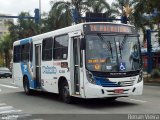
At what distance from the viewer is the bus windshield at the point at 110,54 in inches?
538

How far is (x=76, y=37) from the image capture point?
14547mm

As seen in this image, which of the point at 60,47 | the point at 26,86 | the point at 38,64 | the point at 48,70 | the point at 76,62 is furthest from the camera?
the point at 26,86

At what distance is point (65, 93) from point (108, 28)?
3094 mm

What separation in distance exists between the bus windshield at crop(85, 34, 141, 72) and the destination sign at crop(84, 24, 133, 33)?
8.3 inches

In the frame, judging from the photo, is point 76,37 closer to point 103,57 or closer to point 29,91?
point 103,57

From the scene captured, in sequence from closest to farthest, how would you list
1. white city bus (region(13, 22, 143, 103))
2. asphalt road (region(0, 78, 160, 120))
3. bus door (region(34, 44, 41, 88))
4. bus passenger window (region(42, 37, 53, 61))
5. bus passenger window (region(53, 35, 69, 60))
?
asphalt road (region(0, 78, 160, 120)) → white city bus (region(13, 22, 143, 103)) → bus passenger window (region(53, 35, 69, 60)) → bus passenger window (region(42, 37, 53, 61)) → bus door (region(34, 44, 41, 88))

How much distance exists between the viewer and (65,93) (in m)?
15.4

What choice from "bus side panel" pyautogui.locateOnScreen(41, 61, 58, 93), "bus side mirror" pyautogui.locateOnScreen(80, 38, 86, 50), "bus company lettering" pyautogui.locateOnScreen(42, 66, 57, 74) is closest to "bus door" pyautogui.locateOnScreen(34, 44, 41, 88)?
"bus side panel" pyautogui.locateOnScreen(41, 61, 58, 93)

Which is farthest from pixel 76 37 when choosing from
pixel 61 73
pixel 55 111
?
pixel 55 111

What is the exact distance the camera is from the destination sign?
14.0 meters

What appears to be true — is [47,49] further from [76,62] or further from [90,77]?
[90,77]

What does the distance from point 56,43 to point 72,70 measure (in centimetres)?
215

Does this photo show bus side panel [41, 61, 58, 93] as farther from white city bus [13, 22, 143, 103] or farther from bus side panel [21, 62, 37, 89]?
bus side panel [21, 62, 37, 89]

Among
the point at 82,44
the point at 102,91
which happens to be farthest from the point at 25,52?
the point at 102,91
